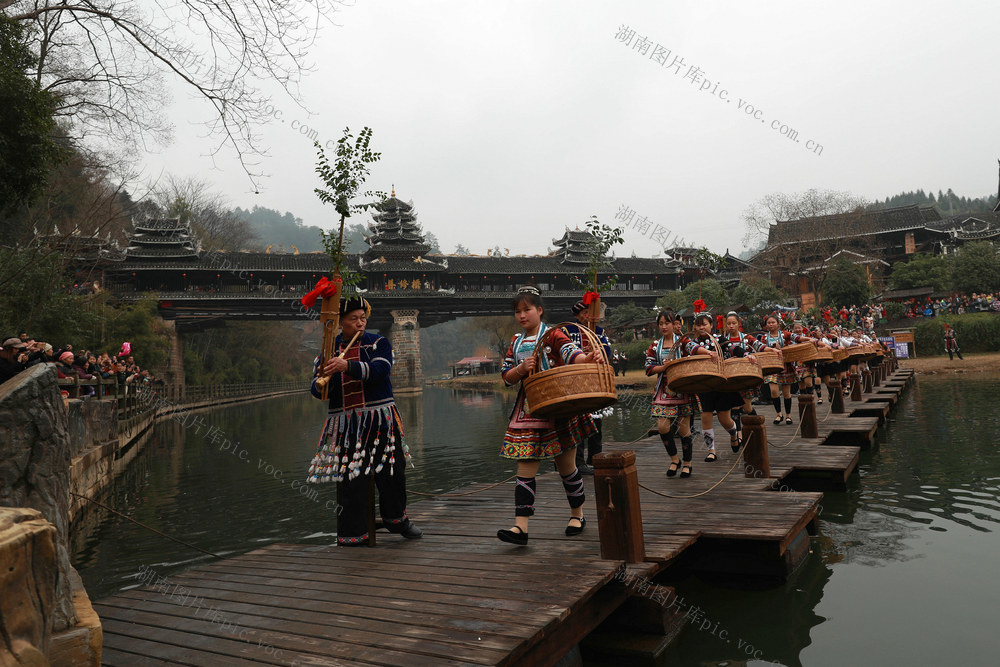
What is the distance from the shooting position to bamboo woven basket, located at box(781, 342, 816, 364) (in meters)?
9.98

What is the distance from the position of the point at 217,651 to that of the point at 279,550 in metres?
2.04

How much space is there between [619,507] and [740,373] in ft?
9.78

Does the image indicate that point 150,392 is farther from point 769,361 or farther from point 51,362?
point 769,361

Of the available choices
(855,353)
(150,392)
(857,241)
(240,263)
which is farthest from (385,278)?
(855,353)

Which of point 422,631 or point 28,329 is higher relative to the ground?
point 28,329

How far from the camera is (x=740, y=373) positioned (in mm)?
5980

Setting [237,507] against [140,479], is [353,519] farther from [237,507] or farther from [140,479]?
[140,479]

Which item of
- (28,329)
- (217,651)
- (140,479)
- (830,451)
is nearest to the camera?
(217,651)

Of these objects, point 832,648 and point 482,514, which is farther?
point 482,514

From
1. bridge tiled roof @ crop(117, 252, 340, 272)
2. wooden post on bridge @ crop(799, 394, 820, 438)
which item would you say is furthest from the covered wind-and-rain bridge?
wooden post on bridge @ crop(799, 394, 820, 438)

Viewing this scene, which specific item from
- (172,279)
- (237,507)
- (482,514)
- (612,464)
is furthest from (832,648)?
(172,279)

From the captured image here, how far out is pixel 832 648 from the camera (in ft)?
11.2

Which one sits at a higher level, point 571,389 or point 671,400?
point 571,389

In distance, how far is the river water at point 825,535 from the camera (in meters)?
3.54
